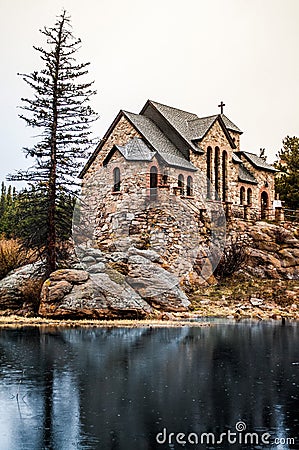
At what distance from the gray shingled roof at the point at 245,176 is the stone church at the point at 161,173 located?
0.10 meters

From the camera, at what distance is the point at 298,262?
36.8 metres

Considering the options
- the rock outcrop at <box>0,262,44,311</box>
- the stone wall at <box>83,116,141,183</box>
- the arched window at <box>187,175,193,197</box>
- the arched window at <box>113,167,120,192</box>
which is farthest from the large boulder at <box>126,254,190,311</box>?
the stone wall at <box>83,116,141,183</box>

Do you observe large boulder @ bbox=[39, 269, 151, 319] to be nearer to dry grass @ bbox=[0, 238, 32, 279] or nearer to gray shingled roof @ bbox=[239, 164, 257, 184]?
dry grass @ bbox=[0, 238, 32, 279]

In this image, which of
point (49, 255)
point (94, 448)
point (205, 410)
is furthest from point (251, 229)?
point (94, 448)

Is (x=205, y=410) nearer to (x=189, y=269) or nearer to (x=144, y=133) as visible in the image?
(x=189, y=269)

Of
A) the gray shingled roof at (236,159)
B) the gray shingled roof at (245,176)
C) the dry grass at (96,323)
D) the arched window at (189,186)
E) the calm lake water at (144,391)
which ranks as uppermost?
the gray shingled roof at (236,159)

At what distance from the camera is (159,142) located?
39156 mm

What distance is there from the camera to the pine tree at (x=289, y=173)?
51.2 metres

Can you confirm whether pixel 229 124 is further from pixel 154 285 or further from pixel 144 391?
pixel 144 391

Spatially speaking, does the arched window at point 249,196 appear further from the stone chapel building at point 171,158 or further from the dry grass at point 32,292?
the dry grass at point 32,292

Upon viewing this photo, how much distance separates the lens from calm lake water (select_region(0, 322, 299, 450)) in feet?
29.5

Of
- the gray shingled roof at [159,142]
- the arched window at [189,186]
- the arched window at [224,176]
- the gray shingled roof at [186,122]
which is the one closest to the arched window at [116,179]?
the gray shingled roof at [159,142]

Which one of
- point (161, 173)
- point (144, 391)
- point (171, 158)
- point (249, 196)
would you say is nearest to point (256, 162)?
point (249, 196)

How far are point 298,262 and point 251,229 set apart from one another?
3904 mm
